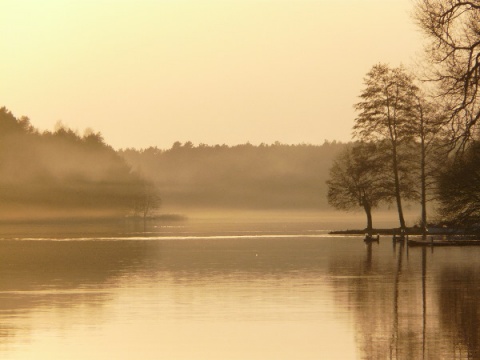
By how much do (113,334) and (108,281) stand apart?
61.3 ft

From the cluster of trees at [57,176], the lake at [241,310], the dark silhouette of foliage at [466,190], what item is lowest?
the lake at [241,310]

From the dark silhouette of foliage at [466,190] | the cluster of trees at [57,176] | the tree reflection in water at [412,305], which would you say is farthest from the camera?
the cluster of trees at [57,176]

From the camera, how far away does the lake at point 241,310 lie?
74.7 feet

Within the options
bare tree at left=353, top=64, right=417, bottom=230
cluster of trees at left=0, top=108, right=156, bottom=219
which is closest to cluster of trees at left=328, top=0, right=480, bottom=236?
bare tree at left=353, top=64, right=417, bottom=230

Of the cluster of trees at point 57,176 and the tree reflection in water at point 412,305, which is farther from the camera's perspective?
the cluster of trees at point 57,176

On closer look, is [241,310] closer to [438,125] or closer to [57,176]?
[438,125]

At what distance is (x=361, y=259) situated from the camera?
61.7m

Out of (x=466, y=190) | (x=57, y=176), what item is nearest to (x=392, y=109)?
(x=466, y=190)

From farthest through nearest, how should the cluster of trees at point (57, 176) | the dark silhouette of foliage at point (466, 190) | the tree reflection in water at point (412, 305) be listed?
1. the cluster of trees at point (57, 176)
2. the dark silhouette of foliage at point (466, 190)
3. the tree reflection in water at point (412, 305)

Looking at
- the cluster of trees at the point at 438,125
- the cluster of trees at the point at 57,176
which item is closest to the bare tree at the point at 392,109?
the cluster of trees at the point at 438,125

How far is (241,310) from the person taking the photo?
30750 millimetres

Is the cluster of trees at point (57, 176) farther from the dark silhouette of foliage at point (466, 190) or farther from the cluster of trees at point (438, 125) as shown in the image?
the dark silhouette of foliage at point (466, 190)

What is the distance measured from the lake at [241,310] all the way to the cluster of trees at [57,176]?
433ft

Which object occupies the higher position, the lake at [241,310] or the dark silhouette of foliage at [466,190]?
the dark silhouette of foliage at [466,190]
